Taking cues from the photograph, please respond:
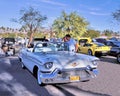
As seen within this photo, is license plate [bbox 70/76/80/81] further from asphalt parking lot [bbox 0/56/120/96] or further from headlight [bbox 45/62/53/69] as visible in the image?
headlight [bbox 45/62/53/69]

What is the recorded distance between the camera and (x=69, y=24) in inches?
2084

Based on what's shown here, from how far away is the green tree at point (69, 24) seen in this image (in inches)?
2071

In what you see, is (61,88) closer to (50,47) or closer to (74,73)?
(74,73)

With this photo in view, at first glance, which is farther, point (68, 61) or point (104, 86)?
point (104, 86)

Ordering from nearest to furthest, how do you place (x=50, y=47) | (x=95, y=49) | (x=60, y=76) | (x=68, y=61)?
(x=60, y=76)
(x=68, y=61)
(x=50, y=47)
(x=95, y=49)

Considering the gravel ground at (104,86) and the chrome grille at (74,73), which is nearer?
the gravel ground at (104,86)

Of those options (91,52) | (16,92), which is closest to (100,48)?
(91,52)

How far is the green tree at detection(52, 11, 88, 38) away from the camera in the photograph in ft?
173

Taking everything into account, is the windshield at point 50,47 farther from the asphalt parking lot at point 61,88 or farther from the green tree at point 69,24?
the green tree at point 69,24

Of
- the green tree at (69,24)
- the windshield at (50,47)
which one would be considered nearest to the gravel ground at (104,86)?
the windshield at (50,47)

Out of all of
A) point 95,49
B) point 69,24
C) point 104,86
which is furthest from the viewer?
point 69,24

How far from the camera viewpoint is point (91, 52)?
2206 centimetres

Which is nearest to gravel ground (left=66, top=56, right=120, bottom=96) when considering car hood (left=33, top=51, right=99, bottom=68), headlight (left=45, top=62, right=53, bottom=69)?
car hood (left=33, top=51, right=99, bottom=68)

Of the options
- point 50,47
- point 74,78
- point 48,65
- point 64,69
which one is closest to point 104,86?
point 74,78
